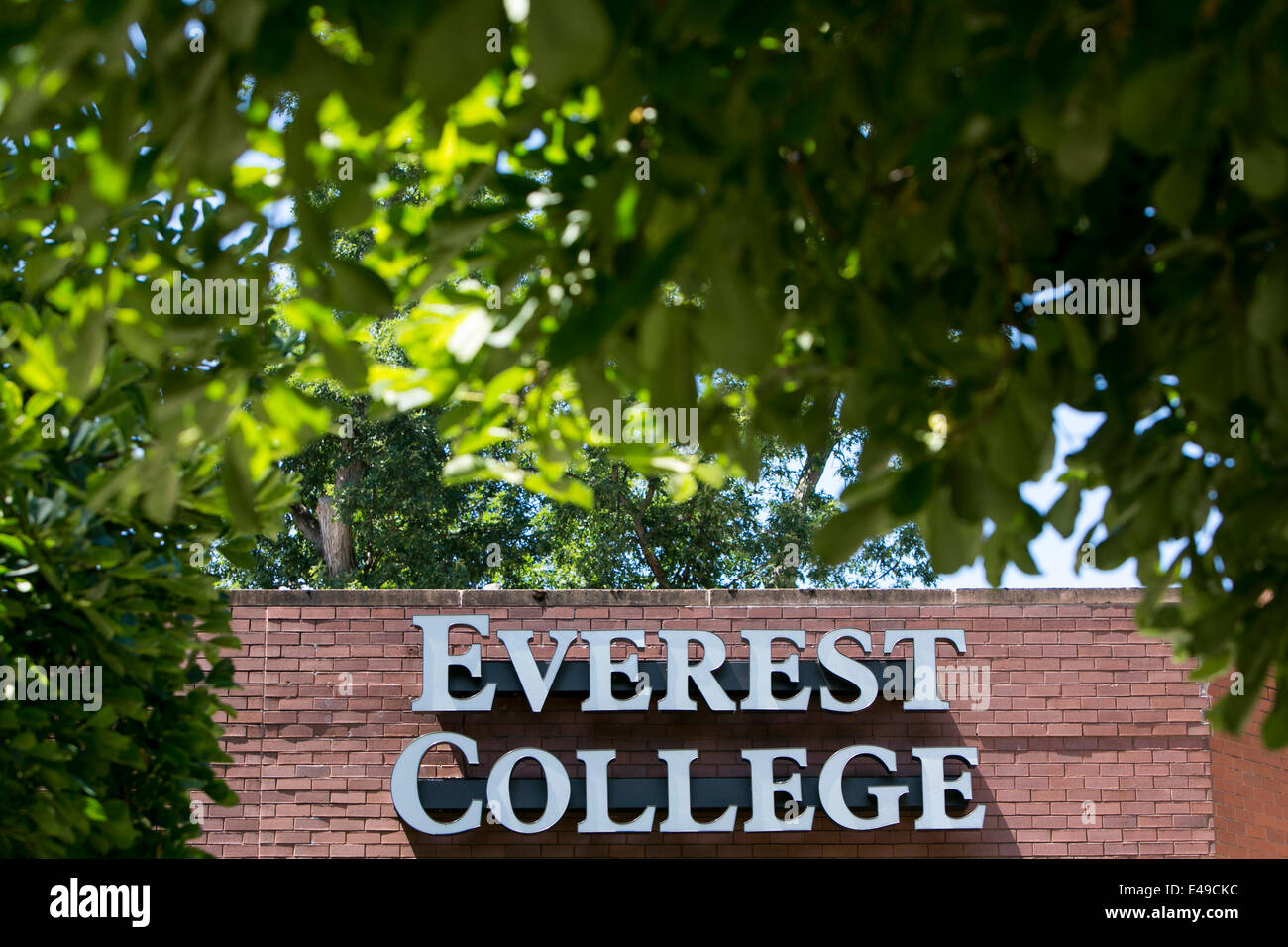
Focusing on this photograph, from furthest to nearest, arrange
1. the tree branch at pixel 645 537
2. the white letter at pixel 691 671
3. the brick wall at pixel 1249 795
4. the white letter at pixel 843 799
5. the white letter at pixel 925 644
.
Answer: the tree branch at pixel 645 537 < the brick wall at pixel 1249 795 < the white letter at pixel 925 644 < the white letter at pixel 691 671 < the white letter at pixel 843 799

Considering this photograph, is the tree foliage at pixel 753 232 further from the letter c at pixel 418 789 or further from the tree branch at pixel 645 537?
the tree branch at pixel 645 537

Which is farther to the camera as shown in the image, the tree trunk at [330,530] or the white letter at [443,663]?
the tree trunk at [330,530]

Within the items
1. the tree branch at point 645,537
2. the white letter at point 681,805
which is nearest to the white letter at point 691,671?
the white letter at point 681,805

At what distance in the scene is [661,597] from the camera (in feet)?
35.0

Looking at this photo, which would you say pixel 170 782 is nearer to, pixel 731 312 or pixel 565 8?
pixel 731 312

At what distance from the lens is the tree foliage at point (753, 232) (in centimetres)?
134

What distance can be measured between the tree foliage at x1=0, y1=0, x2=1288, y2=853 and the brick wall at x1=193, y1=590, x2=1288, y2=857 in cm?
834

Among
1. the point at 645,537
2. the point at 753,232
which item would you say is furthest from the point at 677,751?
the point at 645,537

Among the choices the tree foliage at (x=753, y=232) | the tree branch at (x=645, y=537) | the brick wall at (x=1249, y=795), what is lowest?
the brick wall at (x=1249, y=795)

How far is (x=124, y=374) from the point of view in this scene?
11.3 feet

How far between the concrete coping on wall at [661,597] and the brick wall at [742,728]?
2 cm

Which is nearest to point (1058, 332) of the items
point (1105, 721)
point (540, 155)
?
point (540, 155)

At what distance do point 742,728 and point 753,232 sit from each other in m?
9.22

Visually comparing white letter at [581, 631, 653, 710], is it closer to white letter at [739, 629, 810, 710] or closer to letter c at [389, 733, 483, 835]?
white letter at [739, 629, 810, 710]
